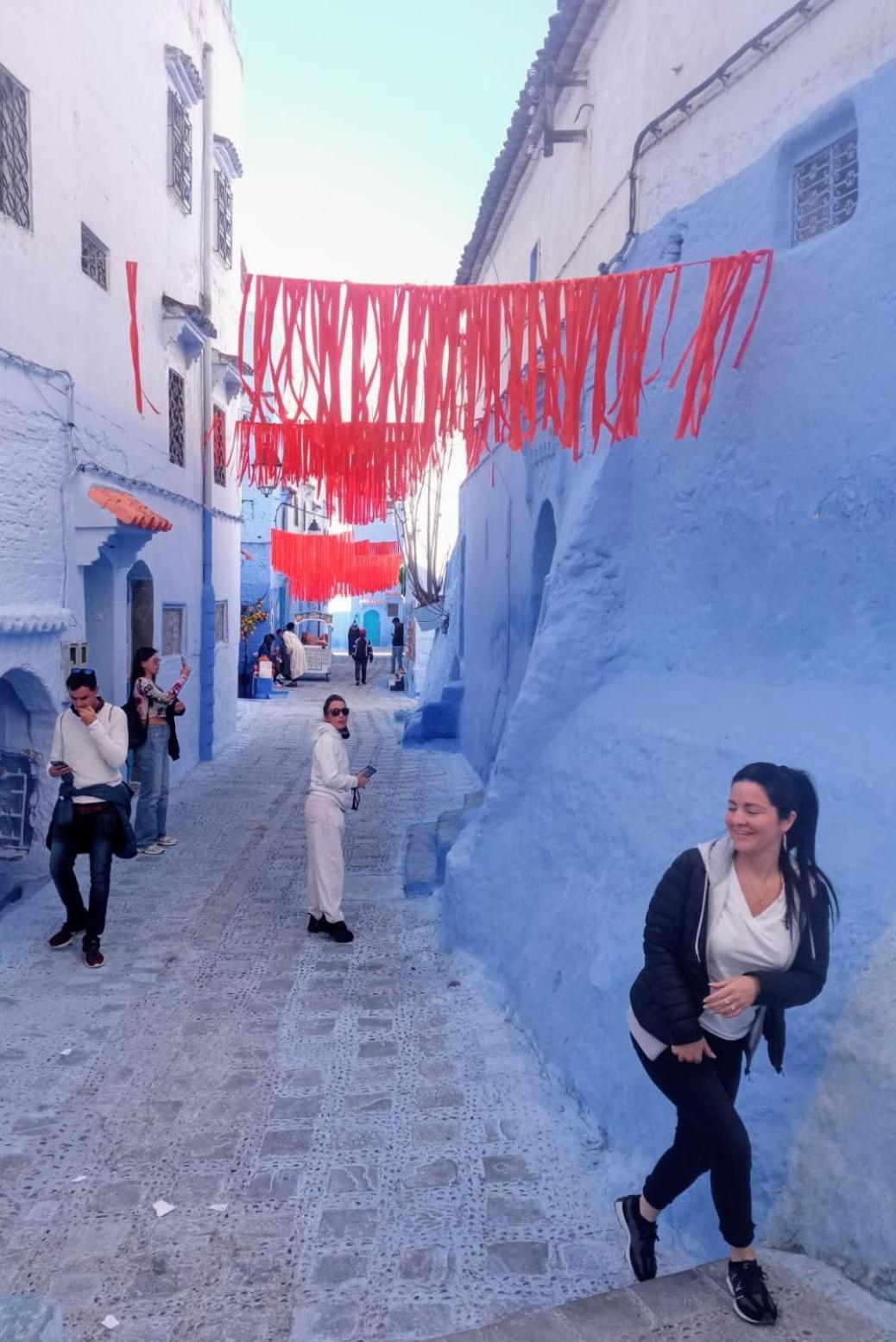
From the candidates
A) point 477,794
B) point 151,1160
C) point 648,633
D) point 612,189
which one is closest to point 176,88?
point 612,189

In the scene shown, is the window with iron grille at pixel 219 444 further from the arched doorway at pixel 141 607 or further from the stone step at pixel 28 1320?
the stone step at pixel 28 1320

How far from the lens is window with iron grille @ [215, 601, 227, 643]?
14031 mm

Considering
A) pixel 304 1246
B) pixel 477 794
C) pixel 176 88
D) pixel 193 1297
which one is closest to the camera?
pixel 193 1297

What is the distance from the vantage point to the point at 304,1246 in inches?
136

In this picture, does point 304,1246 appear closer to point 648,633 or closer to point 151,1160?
point 151,1160

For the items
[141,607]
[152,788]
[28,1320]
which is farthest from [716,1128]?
[141,607]

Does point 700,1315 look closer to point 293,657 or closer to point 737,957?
point 737,957

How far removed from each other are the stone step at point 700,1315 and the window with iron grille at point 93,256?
8.15 metres

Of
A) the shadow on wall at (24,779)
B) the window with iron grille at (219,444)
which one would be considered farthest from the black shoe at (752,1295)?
the window with iron grille at (219,444)

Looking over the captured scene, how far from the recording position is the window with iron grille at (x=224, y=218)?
13209 millimetres

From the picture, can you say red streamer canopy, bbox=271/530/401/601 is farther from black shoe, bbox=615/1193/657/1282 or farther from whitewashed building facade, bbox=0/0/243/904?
black shoe, bbox=615/1193/657/1282

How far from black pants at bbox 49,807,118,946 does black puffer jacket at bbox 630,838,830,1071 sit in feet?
13.2

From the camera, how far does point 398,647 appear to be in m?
26.8

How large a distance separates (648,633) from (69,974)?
4003 mm
